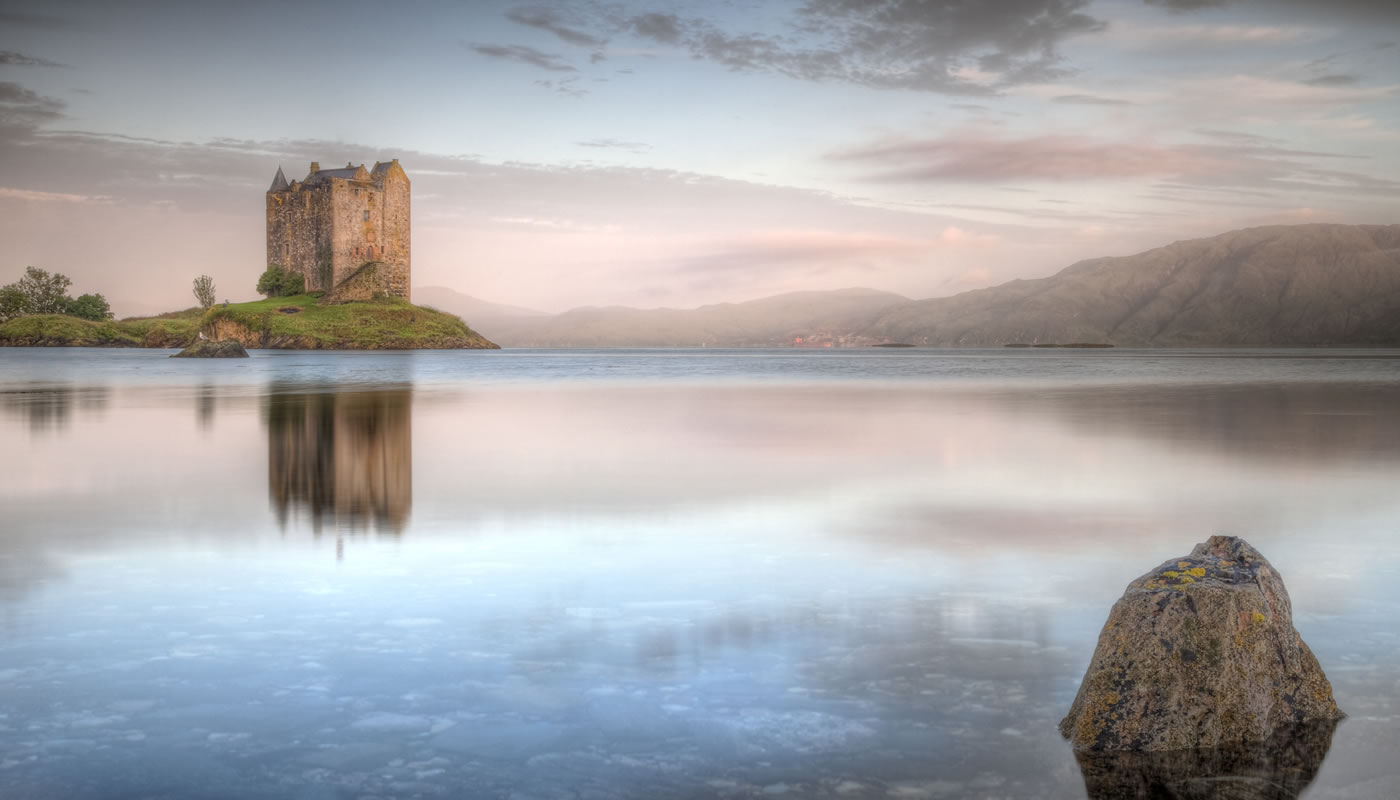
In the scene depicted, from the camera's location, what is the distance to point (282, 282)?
10812 centimetres

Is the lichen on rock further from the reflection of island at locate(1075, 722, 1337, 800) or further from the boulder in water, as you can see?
the boulder in water

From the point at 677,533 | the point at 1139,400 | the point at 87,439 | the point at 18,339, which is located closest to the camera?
the point at 677,533

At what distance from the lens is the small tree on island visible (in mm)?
107938

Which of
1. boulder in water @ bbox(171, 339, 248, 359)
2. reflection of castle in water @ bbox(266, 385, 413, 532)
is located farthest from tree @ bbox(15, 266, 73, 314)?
reflection of castle in water @ bbox(266, 385, 413, 532)

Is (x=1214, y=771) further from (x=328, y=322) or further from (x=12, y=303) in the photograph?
(x=12, y=303)

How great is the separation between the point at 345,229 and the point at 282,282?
10184 mm

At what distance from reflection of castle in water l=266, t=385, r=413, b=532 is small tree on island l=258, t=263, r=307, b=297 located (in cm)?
9075

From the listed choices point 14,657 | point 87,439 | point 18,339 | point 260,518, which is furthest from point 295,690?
point 18,339

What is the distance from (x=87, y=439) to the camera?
16422 mm

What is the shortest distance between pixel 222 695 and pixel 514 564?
291 centimetres

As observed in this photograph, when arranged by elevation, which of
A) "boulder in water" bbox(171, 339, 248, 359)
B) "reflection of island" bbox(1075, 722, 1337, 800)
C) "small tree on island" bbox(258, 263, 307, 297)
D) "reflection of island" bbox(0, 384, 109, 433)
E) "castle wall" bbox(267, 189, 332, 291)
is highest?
"castle wall" bbox(267, 189, 332, 291)

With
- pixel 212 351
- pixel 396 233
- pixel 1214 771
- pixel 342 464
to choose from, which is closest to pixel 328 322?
pixel 396 233

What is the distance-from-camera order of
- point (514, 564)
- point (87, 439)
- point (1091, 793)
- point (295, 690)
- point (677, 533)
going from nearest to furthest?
point (1091, 793) < point (295, 690) < point (514, 564) < point (677, 533) < point (87, 439)

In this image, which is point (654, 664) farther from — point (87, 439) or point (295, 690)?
point (87, 439)
